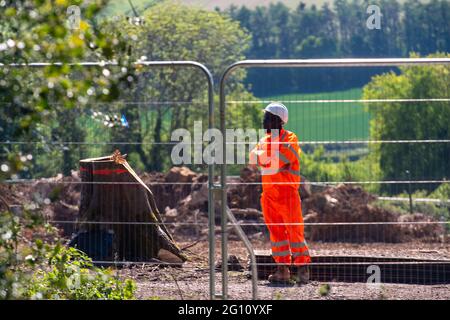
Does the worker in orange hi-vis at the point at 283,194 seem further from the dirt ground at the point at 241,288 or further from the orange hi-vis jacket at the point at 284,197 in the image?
the dirt ground at the point at 241,288

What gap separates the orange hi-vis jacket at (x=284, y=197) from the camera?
9.88m

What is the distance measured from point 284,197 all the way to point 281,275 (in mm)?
757

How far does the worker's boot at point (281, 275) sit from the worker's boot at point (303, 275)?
0.32 ft

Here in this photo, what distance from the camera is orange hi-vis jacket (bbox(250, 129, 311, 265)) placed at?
32.4ft

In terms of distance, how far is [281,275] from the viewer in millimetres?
9938

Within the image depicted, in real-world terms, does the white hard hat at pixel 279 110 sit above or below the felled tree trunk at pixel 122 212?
above

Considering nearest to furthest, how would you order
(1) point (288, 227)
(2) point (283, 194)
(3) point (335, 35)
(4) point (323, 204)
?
(2) point (283, 194) < (1) point (288, 227) < (4) point (323, 204) < (3) point (335, 35)

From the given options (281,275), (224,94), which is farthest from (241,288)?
(224,94)

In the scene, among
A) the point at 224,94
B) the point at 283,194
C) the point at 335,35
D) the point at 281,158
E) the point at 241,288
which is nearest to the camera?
the point at 224,94

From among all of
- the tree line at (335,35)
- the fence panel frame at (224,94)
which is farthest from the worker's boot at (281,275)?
the tree line at (335,35)

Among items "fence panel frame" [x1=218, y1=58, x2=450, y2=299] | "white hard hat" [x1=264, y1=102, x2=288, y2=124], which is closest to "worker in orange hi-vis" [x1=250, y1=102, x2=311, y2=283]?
"white hard hat" [x1=264, y1=102, x2=288, y2=124]

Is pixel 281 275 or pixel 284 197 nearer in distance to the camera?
pixel 281 275

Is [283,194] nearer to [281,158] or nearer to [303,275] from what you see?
[281,158]
